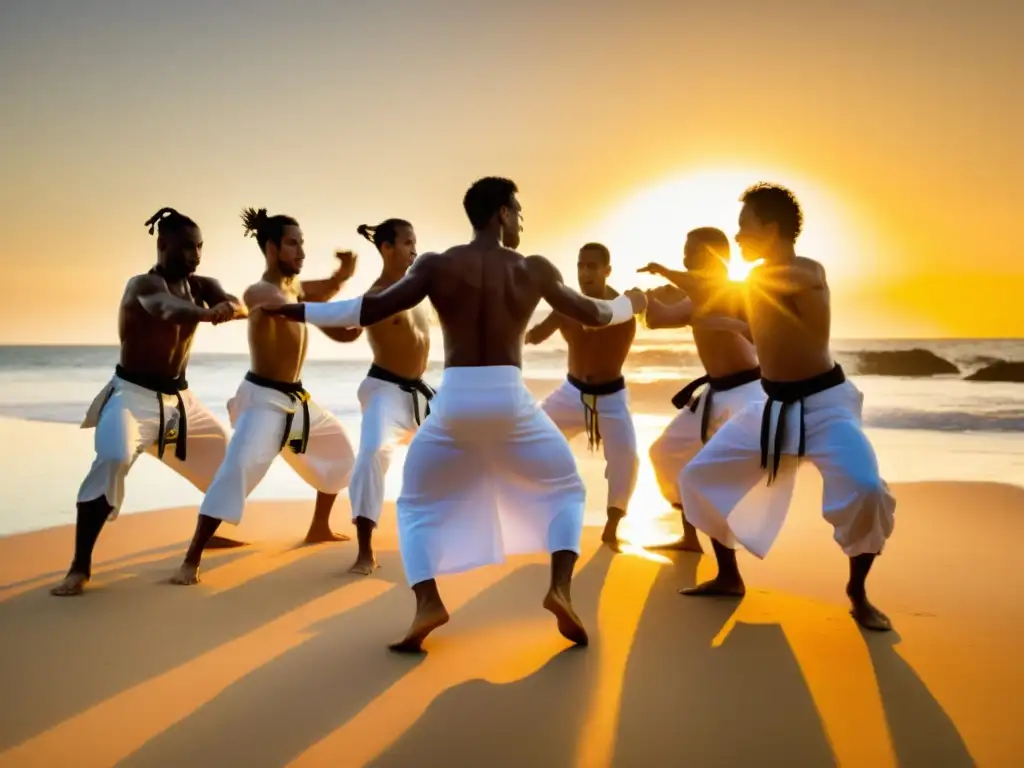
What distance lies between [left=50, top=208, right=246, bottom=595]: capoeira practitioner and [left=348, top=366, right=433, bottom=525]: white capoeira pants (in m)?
0.96

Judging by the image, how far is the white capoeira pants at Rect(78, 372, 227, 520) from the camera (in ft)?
15.8

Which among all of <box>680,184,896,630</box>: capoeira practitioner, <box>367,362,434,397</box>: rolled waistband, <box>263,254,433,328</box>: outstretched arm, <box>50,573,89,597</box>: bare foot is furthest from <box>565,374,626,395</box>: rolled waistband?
<box>50,573,89,597</box>: bare foot

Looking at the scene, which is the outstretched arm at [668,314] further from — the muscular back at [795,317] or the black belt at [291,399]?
the black belt at [291,399]

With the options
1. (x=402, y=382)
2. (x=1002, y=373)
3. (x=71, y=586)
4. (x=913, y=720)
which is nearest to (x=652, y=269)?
(x=402, y=382)

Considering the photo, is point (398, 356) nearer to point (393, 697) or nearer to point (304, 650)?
point (304, 650)

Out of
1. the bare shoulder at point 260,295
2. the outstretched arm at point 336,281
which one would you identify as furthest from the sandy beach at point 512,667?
the outstretched arm at point 336,281

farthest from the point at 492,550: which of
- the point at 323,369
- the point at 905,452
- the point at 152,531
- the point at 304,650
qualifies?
the point at 323,369

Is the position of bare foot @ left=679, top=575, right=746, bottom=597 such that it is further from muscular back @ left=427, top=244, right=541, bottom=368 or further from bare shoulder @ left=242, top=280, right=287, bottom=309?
bare shoulder @ left=242, top=280, right=287, bottom=309

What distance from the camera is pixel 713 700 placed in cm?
319

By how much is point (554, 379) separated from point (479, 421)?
1029 inches

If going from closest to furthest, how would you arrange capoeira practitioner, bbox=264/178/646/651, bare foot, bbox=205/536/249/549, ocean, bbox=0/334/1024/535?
capoeira practitioner, bbox=264/178/646/651
bare foot, bbox=205/536/249/549
ocean, bbox=0/334/1024/535

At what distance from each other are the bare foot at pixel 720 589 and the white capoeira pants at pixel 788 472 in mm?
192

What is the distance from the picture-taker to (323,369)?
4100cm

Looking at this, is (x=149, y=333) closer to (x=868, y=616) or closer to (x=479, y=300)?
(x=479, y=300)
